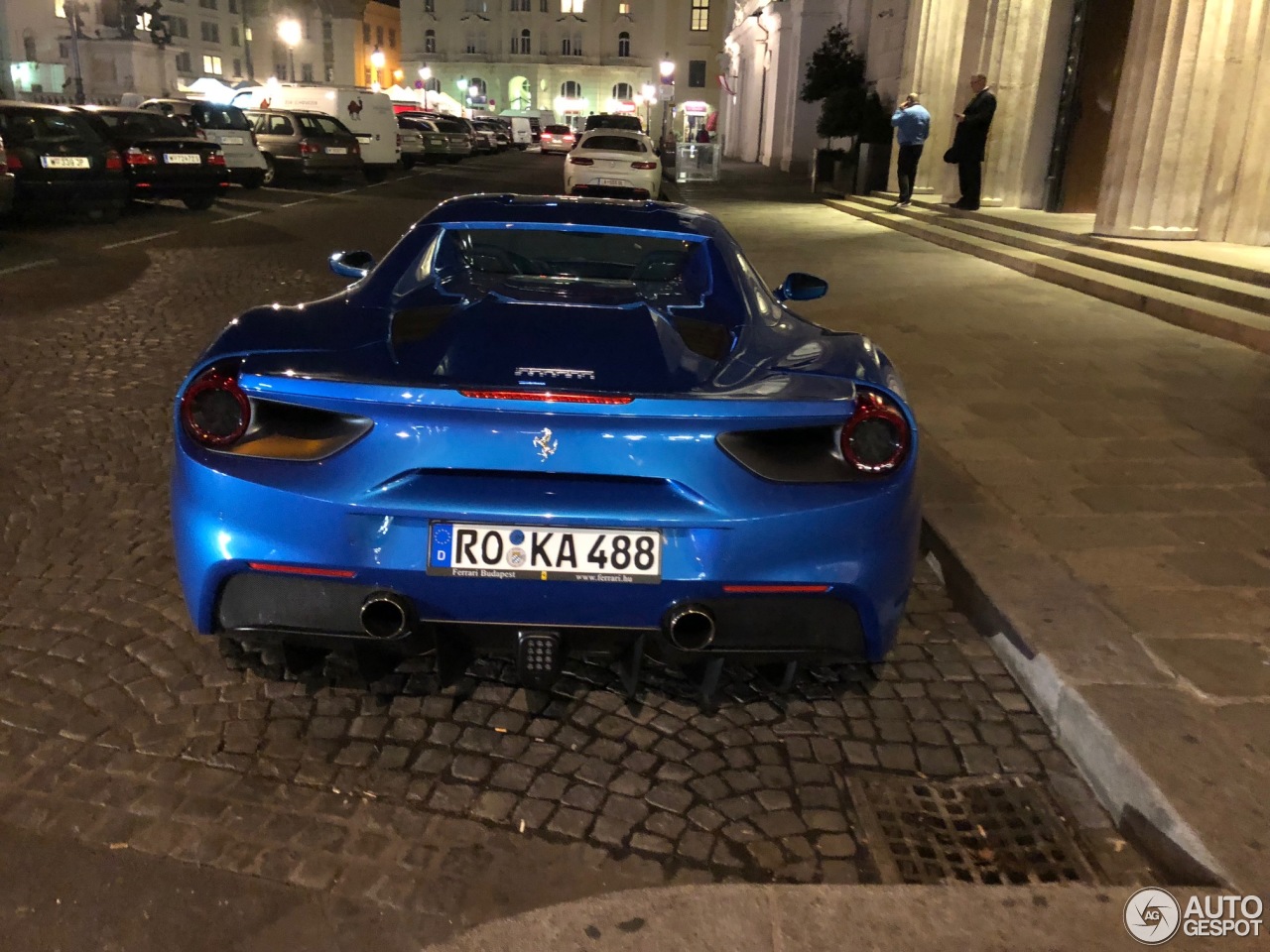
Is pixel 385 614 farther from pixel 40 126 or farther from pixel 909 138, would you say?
pixel 909 138

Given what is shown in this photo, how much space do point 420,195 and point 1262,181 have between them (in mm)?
15991

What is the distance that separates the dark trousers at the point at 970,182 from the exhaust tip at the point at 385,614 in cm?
1452

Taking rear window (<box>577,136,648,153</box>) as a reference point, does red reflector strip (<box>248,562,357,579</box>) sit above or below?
below

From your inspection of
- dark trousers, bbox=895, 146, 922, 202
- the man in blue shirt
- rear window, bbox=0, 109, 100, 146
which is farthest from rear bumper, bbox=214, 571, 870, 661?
dark trousers, bbox=895, 146, 922, 202

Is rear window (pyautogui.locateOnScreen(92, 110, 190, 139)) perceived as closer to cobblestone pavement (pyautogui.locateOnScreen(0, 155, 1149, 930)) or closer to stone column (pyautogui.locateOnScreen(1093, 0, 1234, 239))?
stone column (pyautogui.locateOnScreen(1093, 0, 1234, 239))

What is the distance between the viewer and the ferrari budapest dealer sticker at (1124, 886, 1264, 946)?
2.06m

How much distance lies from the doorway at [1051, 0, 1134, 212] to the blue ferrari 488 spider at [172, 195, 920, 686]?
534 inches

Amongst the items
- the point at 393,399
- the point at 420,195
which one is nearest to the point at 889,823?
the point at 393,399

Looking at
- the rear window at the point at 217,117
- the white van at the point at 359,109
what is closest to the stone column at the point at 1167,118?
the rear window at the point at 217,117

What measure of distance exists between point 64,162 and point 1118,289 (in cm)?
1275

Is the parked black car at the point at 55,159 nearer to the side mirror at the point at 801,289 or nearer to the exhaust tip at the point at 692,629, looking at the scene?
the side mirror at the point at 801,289

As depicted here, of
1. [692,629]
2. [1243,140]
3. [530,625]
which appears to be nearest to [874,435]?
[692,629]

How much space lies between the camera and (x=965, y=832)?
254 cm

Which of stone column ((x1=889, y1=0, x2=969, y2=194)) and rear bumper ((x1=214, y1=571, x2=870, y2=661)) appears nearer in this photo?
rear bumper ((x1=214, y1=571, x2=870, y2=661))
